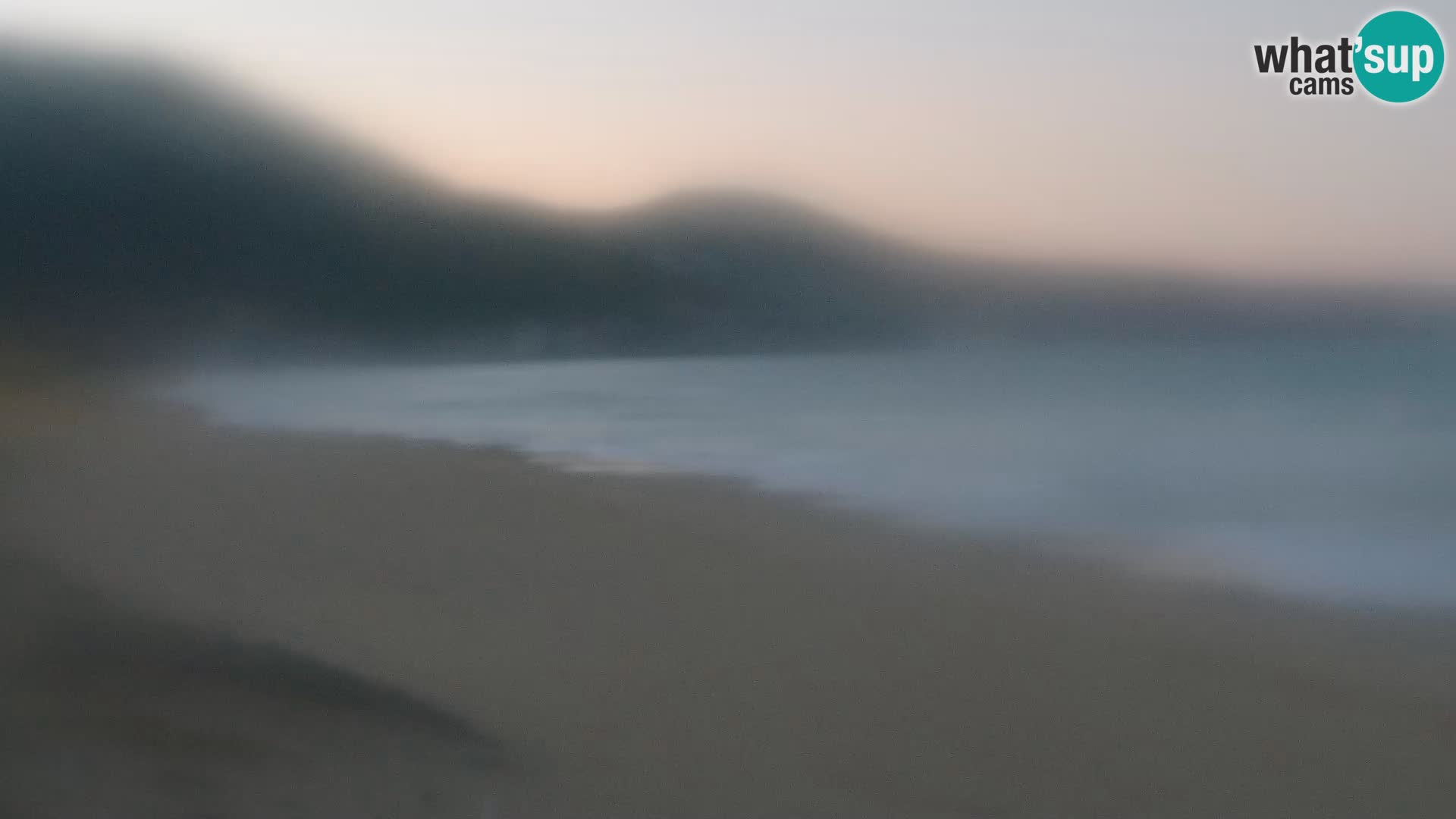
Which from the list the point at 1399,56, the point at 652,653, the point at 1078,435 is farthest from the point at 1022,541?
the point at 1399,56

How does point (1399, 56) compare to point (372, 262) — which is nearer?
point (1399, 56)

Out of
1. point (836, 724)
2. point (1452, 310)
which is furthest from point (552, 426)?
point (1452, 310)

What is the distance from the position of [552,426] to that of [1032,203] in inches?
15.7

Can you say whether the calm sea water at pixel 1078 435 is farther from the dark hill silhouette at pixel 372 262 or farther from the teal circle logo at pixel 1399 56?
the teal circle logo at pixel 1399 56

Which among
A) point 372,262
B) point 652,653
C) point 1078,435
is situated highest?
point 372,262

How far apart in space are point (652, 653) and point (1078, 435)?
363 millimetres

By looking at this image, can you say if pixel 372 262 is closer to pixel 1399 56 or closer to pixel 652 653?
pixel 652 653

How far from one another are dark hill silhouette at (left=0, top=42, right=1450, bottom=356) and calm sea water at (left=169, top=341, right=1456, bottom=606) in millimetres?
28

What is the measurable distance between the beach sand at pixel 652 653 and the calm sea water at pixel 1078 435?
1.0 inches

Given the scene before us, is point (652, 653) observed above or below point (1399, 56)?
below

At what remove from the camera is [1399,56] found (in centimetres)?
60

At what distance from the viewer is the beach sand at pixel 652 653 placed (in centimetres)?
64

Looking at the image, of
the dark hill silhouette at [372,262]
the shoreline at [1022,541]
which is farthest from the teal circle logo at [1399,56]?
the shoreline at [1022,541]

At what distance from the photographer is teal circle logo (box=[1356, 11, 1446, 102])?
0.60 metres
